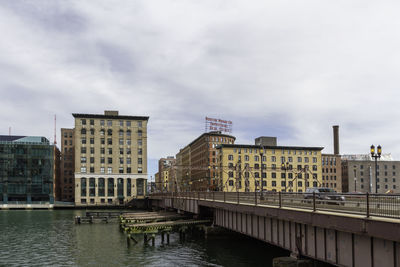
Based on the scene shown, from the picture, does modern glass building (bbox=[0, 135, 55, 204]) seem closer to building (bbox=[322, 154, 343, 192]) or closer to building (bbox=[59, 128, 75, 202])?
building (bbox=[59, 128, 75, 202])

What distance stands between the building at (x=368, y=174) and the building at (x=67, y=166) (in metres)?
127

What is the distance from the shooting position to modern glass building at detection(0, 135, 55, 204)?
460 feet

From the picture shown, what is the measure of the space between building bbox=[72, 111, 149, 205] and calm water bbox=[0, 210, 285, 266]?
93667 mm

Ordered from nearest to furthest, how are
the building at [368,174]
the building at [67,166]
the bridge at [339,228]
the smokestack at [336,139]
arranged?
the bridge at [339,228] < the building at [67,166] < the building at [368,174] < the smokestack at [336,139]

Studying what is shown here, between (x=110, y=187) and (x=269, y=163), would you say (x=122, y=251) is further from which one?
(x=269, y=163)

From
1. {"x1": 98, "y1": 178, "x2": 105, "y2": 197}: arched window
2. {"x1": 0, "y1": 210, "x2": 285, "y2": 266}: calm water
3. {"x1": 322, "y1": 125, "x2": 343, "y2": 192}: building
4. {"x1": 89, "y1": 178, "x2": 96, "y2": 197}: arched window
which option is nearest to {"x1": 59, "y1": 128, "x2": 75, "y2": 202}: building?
{"x1": 89, "y1": 178, "x2": 96, "y2": 197}: arched window

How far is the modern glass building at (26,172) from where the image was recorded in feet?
460

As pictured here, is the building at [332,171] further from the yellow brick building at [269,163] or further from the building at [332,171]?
the yellow brick building at [269,163]

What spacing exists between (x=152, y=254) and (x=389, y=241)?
2736 cm

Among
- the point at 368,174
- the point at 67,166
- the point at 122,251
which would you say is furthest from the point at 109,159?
the point at 368,174

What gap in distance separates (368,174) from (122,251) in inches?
6551

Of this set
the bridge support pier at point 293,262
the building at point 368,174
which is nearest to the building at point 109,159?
the building at point 368,174

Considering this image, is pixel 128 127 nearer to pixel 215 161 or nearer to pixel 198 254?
pixel 215 161

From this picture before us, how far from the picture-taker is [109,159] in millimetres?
151875
